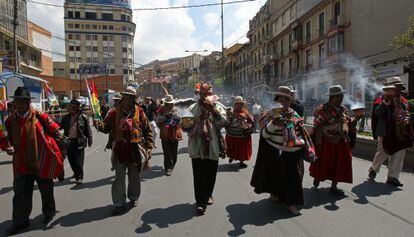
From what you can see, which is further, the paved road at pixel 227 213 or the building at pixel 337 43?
the building at pixel 337 43

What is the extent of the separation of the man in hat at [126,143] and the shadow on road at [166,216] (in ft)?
1.60

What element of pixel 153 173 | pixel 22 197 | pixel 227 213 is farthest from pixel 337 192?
pixel 22 197

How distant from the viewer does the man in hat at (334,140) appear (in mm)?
5922

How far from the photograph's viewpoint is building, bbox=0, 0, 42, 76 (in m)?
33.5

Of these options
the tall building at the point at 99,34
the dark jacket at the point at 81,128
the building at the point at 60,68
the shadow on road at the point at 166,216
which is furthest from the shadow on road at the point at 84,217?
the building at the point at 60,68

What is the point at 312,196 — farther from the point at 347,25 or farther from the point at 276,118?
the point at 347,25

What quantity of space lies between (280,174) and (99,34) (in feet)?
327

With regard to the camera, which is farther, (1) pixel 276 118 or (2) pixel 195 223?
(1) pixel 276 118

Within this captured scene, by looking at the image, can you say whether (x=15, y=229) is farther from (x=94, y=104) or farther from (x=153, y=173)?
(x=94, y=104)

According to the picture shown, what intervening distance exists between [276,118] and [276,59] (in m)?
45.7

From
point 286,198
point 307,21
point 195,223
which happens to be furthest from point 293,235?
point 307,21

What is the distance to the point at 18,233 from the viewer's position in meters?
4.61

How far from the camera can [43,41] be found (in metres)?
56.0

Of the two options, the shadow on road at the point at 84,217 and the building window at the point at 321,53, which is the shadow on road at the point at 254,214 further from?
the building window at the point at 321,53
